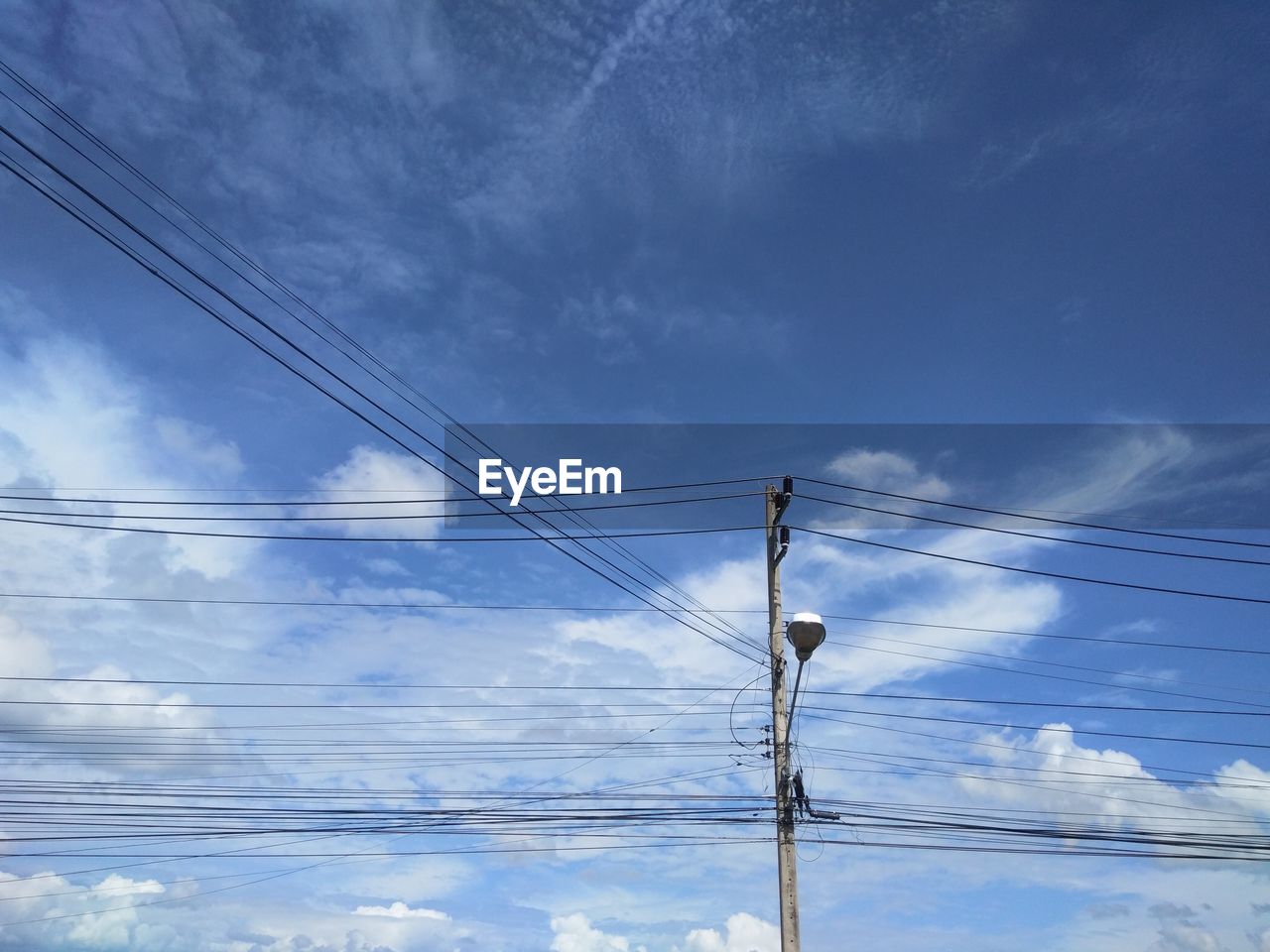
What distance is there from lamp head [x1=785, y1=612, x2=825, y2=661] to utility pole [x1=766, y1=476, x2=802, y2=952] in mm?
3255

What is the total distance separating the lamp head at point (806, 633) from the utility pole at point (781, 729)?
3255 millimetres

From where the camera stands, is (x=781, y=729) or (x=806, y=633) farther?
(x=781, y=729)

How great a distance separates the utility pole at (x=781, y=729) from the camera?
18.2 meters

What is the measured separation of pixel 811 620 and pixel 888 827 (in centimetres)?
834

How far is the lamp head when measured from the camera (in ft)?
56.5

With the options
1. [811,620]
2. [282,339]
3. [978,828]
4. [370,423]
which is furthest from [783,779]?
[282,339]

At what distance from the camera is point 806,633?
17.3 meters

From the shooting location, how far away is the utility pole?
18250mm

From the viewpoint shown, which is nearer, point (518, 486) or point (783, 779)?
point (783, 779)

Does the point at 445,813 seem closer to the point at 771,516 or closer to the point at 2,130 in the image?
the point at 771,516

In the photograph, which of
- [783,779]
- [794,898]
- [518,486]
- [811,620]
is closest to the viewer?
[811,620]

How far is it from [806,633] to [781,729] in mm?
3805

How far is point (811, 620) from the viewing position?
678 inches

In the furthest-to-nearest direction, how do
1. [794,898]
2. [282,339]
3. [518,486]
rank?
1. [518,486]
2. [794,898]
3. [282,339]
